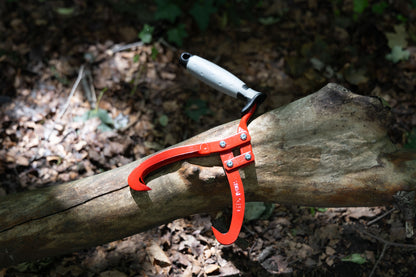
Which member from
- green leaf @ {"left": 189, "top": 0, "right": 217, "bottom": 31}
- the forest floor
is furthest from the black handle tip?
green leaf @ {"left": 189, "top": 0, "right": 217, "bottom": 31}

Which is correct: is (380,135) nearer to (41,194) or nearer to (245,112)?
(245,112)

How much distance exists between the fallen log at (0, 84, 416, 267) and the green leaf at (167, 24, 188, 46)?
200 centimetres

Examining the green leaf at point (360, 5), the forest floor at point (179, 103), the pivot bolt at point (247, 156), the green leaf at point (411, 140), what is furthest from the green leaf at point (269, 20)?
the pivot bolt at point (247, 156)

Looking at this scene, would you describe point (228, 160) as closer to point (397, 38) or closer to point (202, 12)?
point (202, 12)

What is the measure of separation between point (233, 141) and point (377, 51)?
278cm

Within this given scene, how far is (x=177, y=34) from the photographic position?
153 inches

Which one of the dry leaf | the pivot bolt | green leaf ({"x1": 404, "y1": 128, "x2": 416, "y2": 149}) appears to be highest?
the pivot bolt

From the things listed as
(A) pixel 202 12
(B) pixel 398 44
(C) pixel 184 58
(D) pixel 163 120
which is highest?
(A) pixel 202 12

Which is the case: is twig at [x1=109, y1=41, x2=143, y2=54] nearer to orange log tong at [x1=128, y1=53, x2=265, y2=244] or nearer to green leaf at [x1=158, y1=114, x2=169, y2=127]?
green leaf at [x1=158, y1=114, x2=169, y2=127]

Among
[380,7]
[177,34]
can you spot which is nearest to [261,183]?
[177,34]

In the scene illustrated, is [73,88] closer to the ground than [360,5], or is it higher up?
closer to the ground

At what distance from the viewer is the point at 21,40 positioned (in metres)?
3.87

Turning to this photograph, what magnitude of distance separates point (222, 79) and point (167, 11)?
77.7 inches

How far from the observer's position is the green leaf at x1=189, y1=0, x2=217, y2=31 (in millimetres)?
3781
